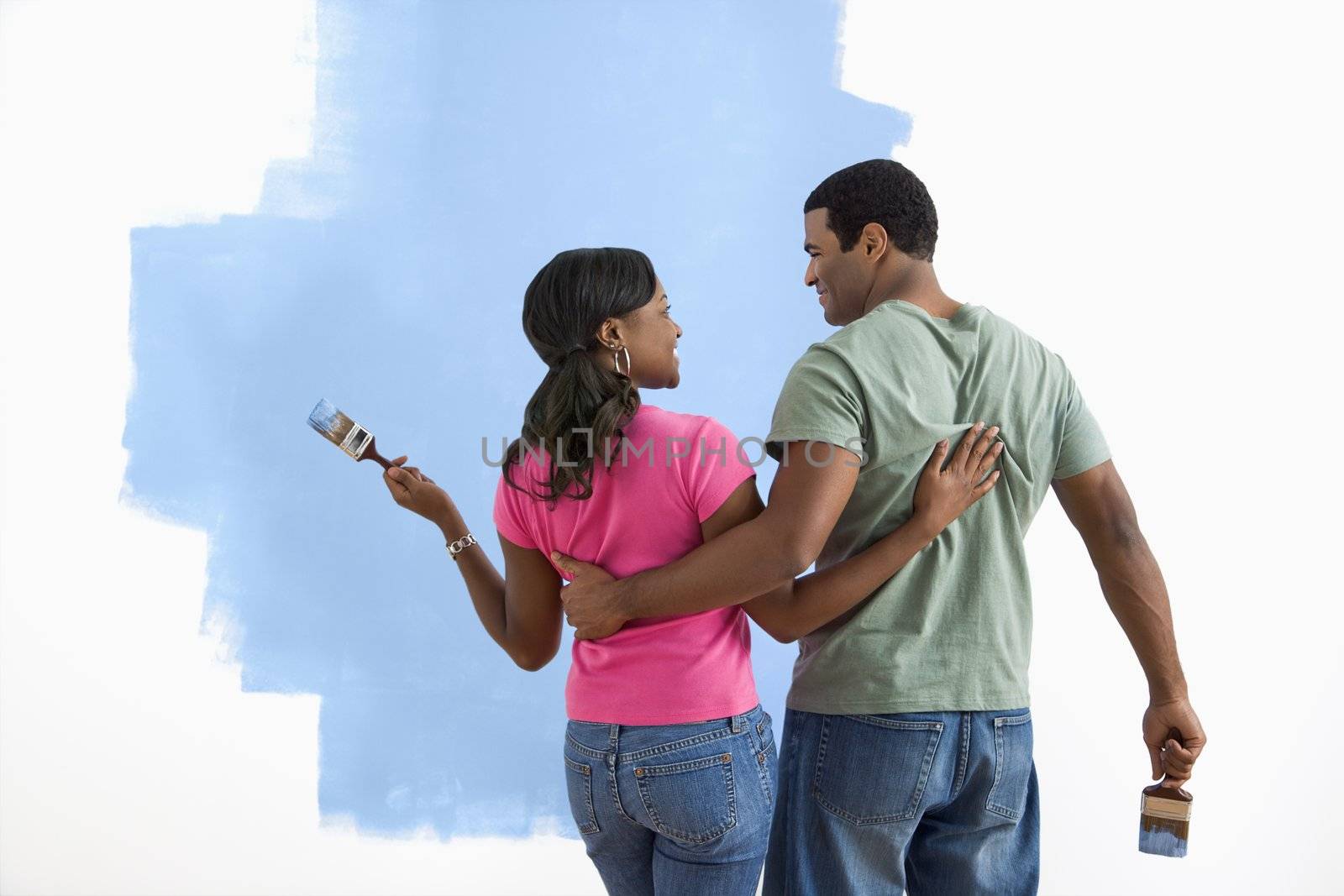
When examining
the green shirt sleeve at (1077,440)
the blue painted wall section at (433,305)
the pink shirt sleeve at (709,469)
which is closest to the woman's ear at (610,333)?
the pink shirt sleeve at (709,469)

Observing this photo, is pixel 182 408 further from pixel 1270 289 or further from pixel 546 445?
pixel 1270 289

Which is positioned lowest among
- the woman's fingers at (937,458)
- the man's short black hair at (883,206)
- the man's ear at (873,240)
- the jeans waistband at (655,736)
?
the jeans waistband at (655,736)

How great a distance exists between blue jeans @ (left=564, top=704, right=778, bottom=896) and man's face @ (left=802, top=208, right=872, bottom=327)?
1.61ft

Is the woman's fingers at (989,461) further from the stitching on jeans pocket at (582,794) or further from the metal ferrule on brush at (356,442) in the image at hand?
the metal ferrule on brush at (356,442)

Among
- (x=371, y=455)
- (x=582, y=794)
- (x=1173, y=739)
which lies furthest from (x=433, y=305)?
(x=1173, y=739)

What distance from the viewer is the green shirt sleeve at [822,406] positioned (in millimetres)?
1077

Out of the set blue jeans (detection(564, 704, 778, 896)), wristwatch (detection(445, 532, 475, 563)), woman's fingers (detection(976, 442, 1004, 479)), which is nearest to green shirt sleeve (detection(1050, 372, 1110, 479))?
woman's fingers (detection(976, 442, 1004, 479))

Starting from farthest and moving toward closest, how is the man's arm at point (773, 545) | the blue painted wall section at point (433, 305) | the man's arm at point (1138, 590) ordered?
the blue painted wall section at point (433, 305)
the man's arm at point (1138, 590)
the man's arm at point (773, 545)

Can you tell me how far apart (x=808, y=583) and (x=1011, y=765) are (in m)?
0.30

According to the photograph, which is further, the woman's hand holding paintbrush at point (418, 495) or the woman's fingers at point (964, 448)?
the woman's hand holding paintbrush at point (418, 495)

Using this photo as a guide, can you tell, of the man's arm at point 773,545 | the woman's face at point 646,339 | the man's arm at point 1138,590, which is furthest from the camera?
the man's arm at point 1138,590

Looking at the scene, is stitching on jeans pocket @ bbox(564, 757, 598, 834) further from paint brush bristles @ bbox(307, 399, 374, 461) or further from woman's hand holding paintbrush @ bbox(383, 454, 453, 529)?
paint brush bristles @ bbox(307, 399, 374, 461)

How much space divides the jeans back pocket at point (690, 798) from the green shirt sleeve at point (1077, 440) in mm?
539

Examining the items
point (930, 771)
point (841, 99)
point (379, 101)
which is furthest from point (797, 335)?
point (930, 771)
